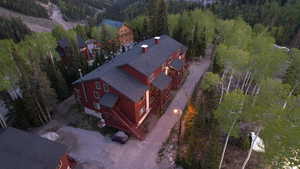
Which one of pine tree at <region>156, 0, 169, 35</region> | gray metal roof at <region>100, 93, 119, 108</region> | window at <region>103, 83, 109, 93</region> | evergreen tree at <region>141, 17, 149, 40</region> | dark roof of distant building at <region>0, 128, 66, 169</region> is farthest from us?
evergreen tree at <region>141, 17, 149, 40</region>

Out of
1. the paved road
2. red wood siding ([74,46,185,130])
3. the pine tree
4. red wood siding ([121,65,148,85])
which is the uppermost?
the pine tree

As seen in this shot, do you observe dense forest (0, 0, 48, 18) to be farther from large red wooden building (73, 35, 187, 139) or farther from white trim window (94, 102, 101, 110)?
white trim window (94, 102, 101, 110)

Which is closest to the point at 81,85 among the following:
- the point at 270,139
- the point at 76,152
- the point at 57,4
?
the point at 76,152

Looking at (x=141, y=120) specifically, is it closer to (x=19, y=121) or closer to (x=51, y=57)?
(x=19, y=121)

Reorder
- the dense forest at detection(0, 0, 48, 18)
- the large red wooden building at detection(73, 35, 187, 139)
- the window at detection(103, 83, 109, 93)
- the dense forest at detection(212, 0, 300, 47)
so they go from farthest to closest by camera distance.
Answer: the dense forest at detection(0, 0, 48, 18) → the dense forest at detection(212, 0, 300, 47) → the window at detection(103, 83, 109, 93) → the large red wooden building at detection(73, 35, 187, 139)

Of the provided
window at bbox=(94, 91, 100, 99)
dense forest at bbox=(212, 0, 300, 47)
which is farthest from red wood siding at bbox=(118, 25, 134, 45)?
dense forest at bbox=(212, 0, 300, 47)

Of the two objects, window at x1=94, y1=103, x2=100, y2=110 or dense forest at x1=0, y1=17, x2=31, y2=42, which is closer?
window at x1=94, y1=103, x2=100, y2=110

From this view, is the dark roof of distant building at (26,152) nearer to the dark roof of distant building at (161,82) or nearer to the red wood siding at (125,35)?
the dark roof of distant building at (161,82)
